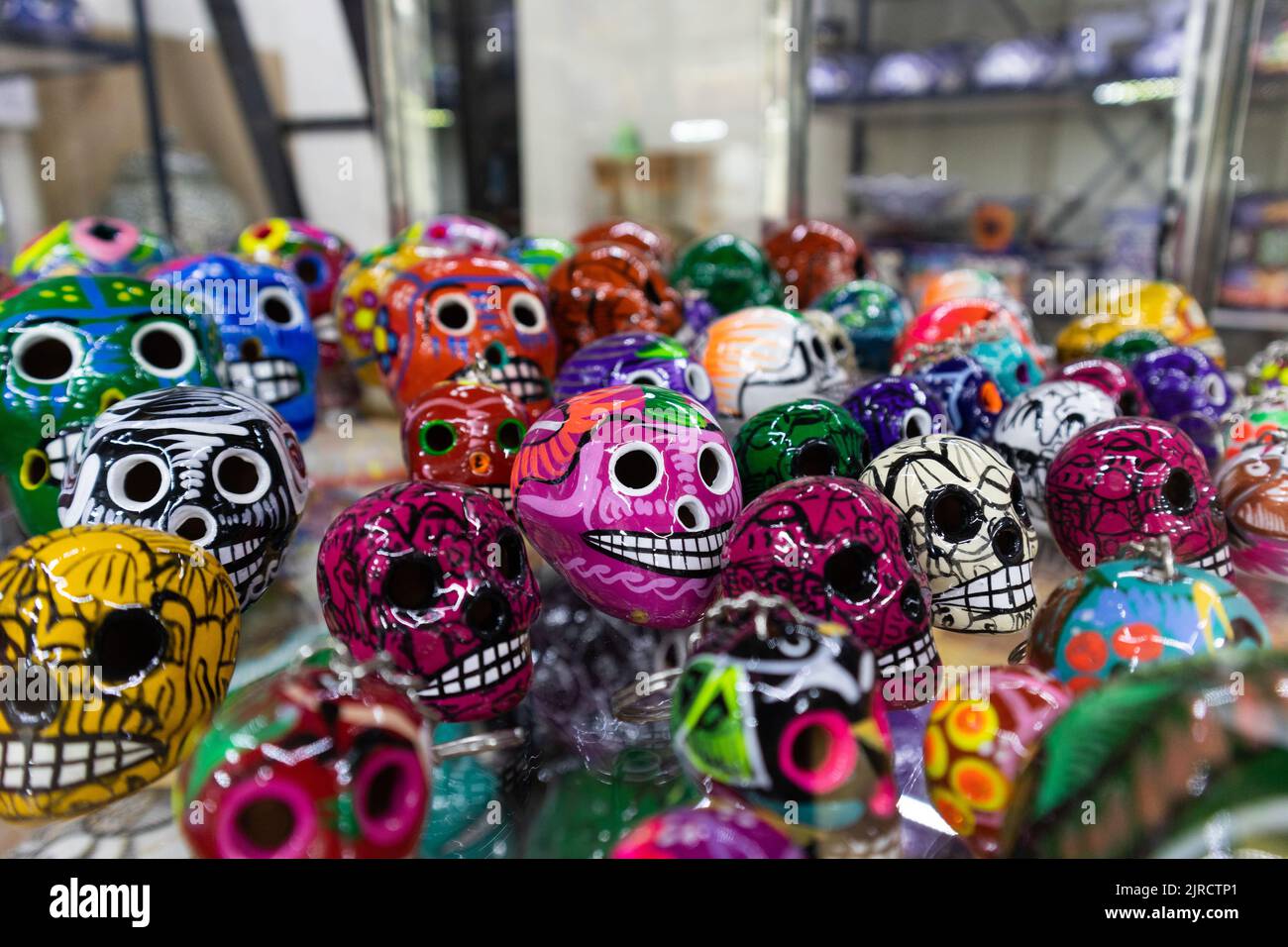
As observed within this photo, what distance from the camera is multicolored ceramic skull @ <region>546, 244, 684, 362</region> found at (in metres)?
2.17

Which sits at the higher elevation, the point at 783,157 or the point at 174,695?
the point at 783,157

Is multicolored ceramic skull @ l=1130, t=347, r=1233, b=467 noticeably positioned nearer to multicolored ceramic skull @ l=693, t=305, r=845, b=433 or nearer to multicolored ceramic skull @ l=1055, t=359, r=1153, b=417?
multicolored ceramic skull @ l=1055, t=359, r=1153, b=417

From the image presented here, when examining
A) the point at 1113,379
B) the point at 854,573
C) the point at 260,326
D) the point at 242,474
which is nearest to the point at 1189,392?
the point at 1113,379

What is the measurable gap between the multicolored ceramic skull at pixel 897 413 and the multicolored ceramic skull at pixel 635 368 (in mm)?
300

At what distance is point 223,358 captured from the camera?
1.99m

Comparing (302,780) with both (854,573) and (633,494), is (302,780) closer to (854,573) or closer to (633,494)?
(633,494)

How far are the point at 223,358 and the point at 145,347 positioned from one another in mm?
230

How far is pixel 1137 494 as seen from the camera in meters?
1.52

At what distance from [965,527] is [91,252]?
2.30 meters

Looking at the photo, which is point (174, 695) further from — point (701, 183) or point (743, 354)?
point (701, 183)

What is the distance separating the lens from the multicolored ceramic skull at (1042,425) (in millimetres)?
1729

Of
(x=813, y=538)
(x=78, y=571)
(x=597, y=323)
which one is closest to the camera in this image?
(x=78, y=571)
